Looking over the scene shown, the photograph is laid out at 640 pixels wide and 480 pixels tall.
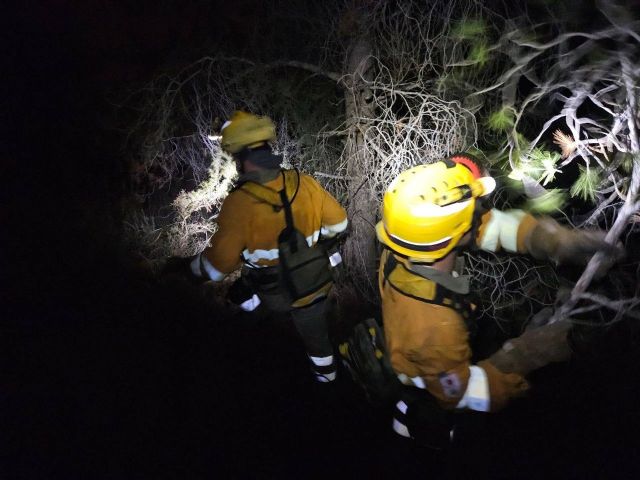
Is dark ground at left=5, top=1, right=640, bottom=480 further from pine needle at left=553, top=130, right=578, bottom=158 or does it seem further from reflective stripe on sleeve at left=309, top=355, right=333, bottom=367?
pine needle at left=553, top=130, right=578, bottom=158

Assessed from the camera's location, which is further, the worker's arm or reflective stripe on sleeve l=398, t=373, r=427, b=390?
reflective stripe on sleeve l=398, t=373, r=427, b=390

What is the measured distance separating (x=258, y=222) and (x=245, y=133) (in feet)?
1.92

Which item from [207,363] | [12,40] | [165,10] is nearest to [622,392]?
[207,363]

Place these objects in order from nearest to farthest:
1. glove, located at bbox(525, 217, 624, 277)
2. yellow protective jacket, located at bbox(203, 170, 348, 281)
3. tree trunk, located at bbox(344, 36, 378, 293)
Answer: glove, located at bbox(525, 217, 624, 277), yellow protective jacket, located at bbox(203, 170, 348, 281), tree trunk, located at bbox(344, 36, 378, 293)

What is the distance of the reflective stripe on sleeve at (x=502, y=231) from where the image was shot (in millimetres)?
1705

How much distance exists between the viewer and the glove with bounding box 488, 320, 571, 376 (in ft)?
5.47

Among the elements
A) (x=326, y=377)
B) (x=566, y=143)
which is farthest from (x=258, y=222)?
(x=566, y=143)

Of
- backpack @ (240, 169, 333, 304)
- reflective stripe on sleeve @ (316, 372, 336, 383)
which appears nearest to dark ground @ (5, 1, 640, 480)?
reflective stripe on sleeve @ (316, 372, 336, 383)

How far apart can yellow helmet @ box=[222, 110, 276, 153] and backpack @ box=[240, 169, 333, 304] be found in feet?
0.83

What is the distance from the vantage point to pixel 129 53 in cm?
436

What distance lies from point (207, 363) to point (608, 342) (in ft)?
11.2

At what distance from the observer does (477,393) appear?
1622 millimetres

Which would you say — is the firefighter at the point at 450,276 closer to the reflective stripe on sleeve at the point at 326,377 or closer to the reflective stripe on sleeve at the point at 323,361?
the reflective stripe on sleeve at the point at 323,361

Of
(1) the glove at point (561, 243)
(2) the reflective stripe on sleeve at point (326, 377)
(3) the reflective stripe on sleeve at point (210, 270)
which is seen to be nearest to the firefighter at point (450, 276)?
(1) the glove at point (561, 243)
